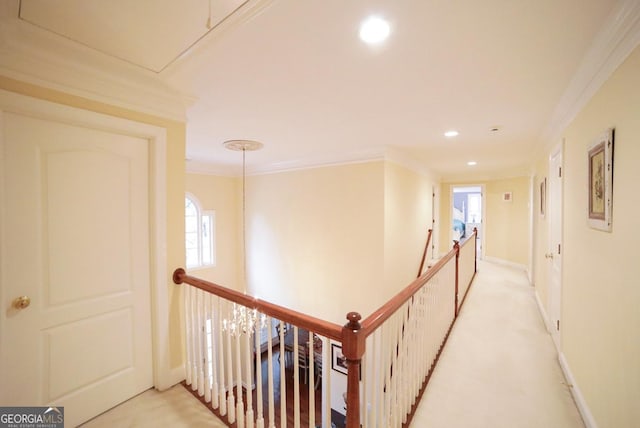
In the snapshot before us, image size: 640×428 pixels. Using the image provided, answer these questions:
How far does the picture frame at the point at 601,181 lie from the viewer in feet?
4.64

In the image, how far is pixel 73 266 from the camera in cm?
162

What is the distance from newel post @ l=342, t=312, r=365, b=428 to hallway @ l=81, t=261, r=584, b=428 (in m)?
0.84

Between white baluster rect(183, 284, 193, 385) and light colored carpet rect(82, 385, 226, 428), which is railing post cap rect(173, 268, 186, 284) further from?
light colored carpet rect(82, 385, 226, 428)

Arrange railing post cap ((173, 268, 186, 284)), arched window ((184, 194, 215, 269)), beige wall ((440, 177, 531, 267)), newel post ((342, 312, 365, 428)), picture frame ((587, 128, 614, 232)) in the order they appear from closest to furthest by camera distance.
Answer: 1. newel post ((342, 312, 365, 428))
2. picture frame ((587, 128, 614, 232))
3. railing post cap ((173, 268, 186, 284))
4. arched window ((184, 194, 215, 269))
5. beige wall ((440, 177, 531, 267))

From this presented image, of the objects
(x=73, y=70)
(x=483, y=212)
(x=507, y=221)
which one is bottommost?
(x=507, y=221)

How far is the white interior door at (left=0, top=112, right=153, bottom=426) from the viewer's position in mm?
1406

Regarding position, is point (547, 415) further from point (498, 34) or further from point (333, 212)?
point (333, 212)

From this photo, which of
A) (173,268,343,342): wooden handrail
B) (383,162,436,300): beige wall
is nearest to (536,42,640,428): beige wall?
(173,268,343,342): wooden handrail

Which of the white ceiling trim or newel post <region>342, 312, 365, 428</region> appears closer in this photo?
newel post <region>342, 312, 365, 428</region>

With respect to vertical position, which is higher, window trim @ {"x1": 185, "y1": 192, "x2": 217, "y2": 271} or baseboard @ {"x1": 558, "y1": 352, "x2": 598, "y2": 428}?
window trim @ {"x1": 185, "y1": 192, "x2": 217, "y2": 271}

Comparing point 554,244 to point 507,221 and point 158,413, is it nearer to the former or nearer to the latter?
point 158,413

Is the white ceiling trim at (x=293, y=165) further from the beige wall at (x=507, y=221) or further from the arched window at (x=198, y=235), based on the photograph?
the beige wall at (x=507, y=221)

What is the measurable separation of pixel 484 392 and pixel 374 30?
103 inches

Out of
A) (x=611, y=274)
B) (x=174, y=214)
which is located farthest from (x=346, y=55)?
(x=611, y=274)
